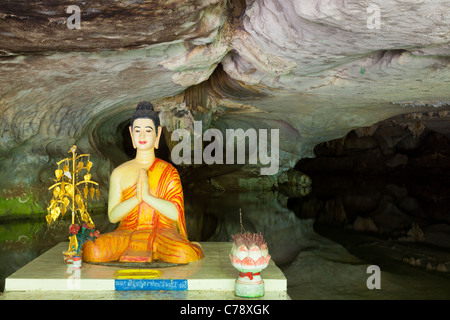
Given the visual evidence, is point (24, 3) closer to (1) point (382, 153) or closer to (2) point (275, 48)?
(2) point (275, 48)

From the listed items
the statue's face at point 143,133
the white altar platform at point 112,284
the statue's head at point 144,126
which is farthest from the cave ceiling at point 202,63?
the white altar platform at point 112,284

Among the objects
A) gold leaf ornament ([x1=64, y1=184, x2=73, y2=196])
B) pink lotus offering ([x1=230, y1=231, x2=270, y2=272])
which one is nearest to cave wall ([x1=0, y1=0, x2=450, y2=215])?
gold leaf ornament ([x1=64, y1=184, x2=73, y2=196])

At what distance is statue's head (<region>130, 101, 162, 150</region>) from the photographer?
4.55m

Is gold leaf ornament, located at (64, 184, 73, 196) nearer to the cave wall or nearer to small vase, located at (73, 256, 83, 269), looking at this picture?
small vase, located at (73, 256, 83, 269)

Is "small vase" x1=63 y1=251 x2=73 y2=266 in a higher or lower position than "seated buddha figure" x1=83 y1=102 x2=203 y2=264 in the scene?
lower

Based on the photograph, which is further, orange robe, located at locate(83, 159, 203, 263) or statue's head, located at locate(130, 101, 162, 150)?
statue's head, located at locate(130, 101, 162, 150)

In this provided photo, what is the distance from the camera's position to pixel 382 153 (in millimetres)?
18984

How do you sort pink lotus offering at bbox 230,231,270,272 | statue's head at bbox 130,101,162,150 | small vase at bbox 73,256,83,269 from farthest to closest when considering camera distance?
statue's head at bbox 130,101,162,150 → small vase at bbox 73,256,83,269 → pink lotus offering at bbox 230,231,270,272

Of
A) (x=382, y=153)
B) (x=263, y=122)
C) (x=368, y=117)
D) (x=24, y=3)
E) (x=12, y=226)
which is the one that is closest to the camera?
(x=24, y=3)

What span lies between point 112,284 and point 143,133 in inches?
57.5

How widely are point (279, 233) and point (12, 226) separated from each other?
3.97 meters

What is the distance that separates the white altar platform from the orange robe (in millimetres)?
163

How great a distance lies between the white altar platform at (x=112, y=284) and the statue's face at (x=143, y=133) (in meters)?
1.15
